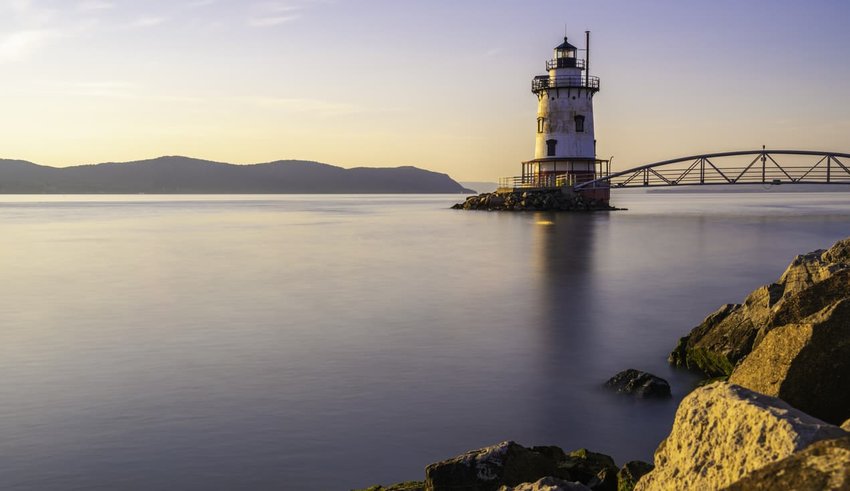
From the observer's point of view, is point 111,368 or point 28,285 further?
point 28,285

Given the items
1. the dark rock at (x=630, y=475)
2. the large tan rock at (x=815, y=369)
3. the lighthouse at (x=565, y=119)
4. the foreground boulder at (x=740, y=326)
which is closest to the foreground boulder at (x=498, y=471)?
the dark rock at (x=630, y=475)

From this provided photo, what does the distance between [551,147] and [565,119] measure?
2.61 meters

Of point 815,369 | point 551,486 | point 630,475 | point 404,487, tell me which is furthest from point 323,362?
point 815,369

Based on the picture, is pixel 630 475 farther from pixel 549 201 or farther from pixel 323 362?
pixel 549 201

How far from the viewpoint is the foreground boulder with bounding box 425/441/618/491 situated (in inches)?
198

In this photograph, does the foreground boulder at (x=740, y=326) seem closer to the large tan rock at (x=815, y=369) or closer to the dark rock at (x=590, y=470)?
the large tan rock at (x=815, y=369)

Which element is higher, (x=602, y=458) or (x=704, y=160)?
(x=704, y=160)

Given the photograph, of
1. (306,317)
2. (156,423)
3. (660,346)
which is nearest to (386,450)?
(156,423)

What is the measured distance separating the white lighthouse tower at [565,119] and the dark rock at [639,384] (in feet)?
154

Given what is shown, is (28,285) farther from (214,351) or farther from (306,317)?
(214,351)

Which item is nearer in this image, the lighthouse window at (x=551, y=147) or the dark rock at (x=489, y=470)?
the dark rock at (x=489, y=470)

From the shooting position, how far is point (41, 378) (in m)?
9.62

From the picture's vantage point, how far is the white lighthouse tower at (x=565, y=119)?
177ft

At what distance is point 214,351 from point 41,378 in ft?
7.91
